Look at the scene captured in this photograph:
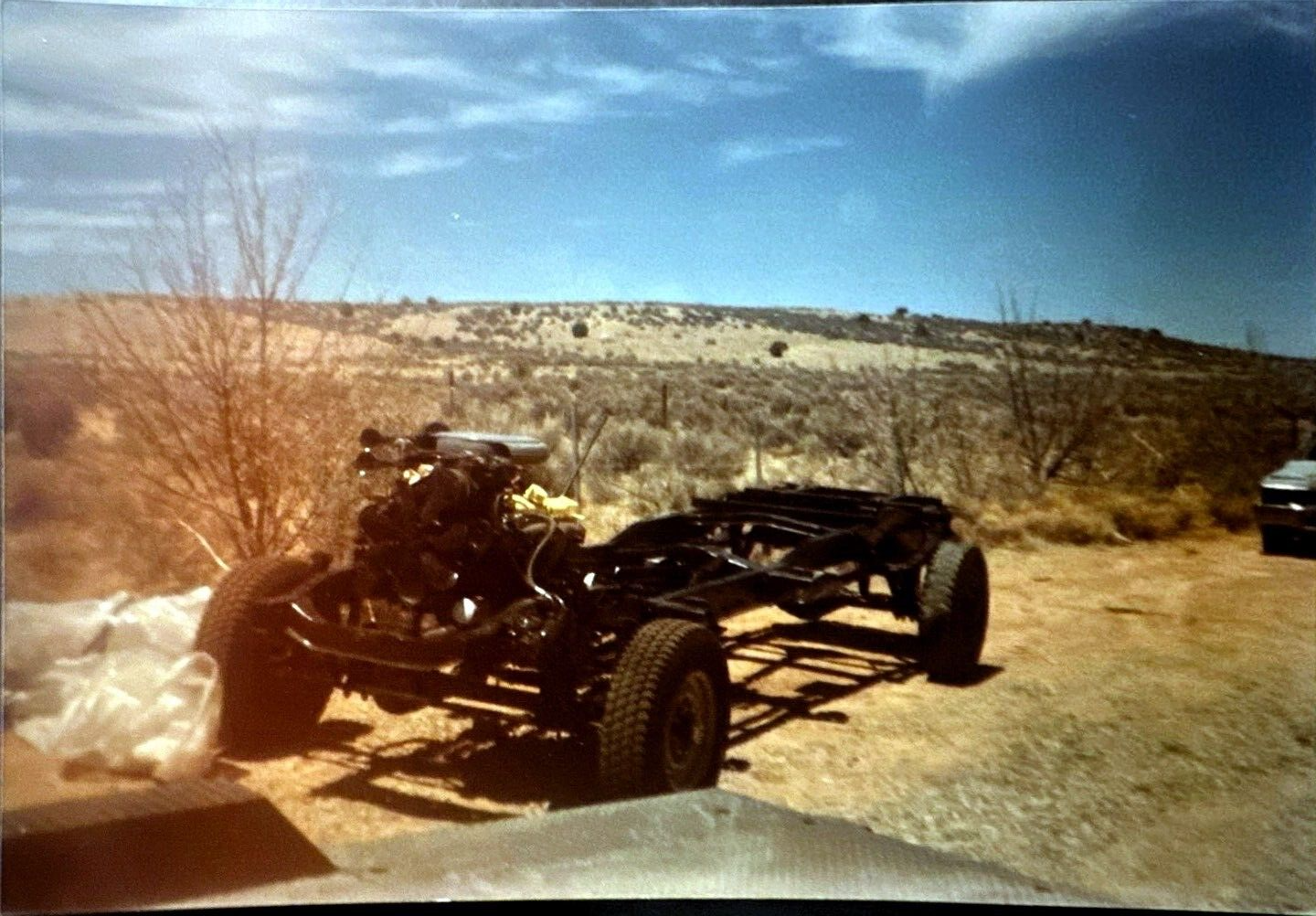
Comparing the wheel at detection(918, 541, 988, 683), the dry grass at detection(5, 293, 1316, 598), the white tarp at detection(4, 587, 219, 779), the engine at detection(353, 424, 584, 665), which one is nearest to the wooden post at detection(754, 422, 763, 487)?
the dry grass at detection(5, 293, 1316, 598)

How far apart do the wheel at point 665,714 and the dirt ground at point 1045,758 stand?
0.57m

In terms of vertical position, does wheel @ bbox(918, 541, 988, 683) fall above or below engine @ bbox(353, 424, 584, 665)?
below

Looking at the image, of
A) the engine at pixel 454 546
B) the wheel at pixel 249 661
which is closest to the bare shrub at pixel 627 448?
the engine at pixel 454 546

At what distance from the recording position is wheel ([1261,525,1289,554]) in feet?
26.7

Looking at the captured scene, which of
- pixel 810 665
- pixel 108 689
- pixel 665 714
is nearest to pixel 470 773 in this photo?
pixel 665 714

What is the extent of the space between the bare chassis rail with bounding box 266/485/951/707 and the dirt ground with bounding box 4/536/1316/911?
26.0 inches

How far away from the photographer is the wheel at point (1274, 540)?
8.15 meters

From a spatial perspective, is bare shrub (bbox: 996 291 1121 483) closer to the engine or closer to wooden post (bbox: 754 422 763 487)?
wooden post (bbox: 754 422 763 487)

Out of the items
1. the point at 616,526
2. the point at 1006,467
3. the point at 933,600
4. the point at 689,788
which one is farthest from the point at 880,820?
the point at 1006,467

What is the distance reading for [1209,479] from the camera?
11094mm

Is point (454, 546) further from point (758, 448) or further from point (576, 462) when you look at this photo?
point (758, 448)

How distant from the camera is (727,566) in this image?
8172mm

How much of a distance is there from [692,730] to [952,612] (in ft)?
10.5

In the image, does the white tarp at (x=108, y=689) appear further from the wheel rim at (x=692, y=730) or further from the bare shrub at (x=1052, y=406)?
the bare shrub at (x=1052, y=406)
